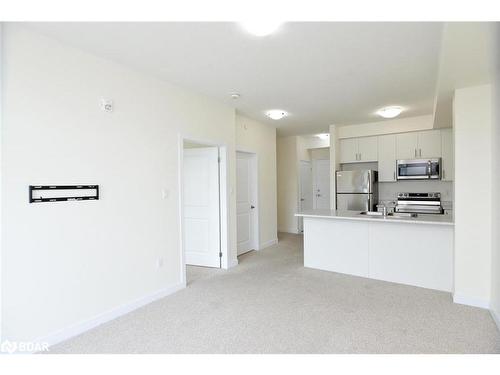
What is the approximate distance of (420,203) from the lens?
5590 mm

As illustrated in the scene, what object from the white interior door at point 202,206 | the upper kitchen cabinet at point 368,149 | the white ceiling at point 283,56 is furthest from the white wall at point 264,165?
the upper kitchen cabinet at point 368,149

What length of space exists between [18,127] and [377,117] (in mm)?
5286

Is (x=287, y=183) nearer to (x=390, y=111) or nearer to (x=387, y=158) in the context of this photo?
(x=387, y=158)

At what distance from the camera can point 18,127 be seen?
220 cm

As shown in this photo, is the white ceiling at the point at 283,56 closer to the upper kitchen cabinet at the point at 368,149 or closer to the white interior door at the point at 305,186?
the upper kitchen cabinet at the point at 368,149

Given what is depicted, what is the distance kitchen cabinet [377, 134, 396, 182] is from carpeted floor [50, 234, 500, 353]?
8.82ft

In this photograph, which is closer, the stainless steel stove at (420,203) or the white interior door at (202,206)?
the white interior door at (202,206)

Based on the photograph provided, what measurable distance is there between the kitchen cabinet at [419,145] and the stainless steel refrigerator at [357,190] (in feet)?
2.17

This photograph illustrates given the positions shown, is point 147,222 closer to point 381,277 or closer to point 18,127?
point 18,127

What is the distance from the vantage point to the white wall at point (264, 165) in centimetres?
535

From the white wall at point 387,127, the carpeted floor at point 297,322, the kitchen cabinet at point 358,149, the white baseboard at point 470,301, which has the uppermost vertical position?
the white wall at point 387,127

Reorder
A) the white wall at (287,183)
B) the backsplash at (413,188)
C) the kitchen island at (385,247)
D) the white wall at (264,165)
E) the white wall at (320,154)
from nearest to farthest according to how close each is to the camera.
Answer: the kitchen island at (385,247) < the white wall at (264,165) < the backsplash at (413,188) < the white wall at (287,183) < the white wall at (320,154)

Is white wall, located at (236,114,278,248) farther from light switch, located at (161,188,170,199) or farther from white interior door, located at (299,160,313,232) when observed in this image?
light switch, located at (161,188,170,199)

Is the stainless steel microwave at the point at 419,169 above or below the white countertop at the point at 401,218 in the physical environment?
above
